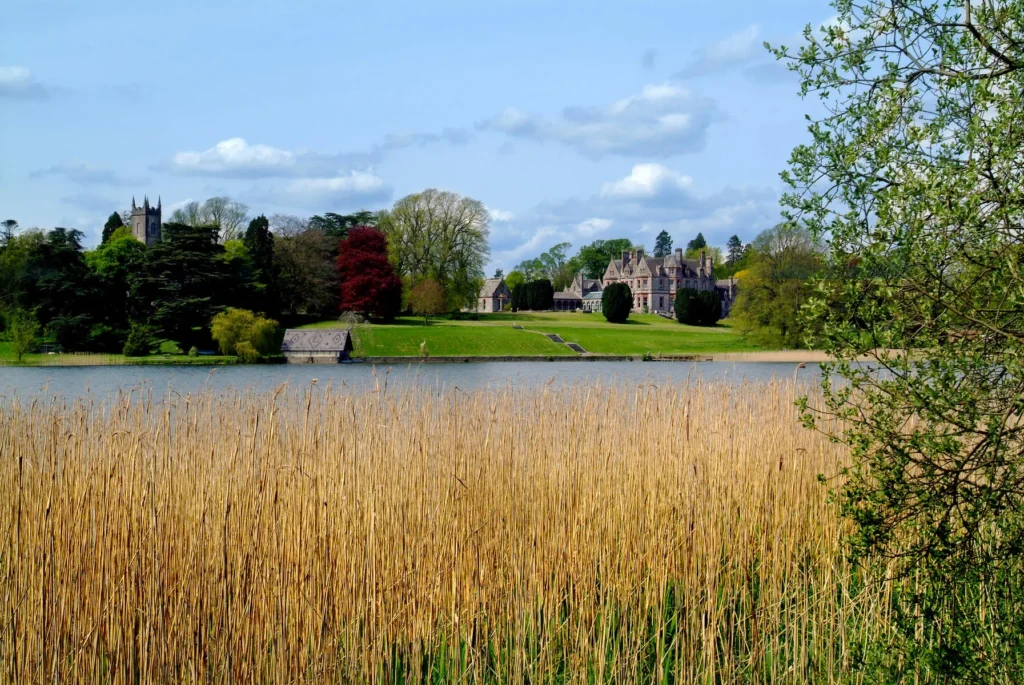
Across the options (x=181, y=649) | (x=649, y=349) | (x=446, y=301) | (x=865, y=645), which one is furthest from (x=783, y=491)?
(x=446, y=301)

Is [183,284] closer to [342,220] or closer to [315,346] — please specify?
[315,346]

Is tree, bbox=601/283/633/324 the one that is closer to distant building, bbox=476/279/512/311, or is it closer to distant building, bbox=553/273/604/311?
distant building, bbox=553/273/604/311

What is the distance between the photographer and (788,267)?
4025 cm

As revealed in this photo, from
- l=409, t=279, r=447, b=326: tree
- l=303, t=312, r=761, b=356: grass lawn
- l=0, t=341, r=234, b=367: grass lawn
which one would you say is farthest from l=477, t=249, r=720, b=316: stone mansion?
l=0, t=341, r=234, b=367: grass lawn

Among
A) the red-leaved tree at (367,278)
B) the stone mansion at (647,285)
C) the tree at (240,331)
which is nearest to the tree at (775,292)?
the red-leaved tree at (367,278)

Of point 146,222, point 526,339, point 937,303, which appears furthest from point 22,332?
→ point 146,222

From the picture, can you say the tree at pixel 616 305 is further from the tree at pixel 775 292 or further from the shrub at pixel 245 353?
the shrub at pixel 245 353

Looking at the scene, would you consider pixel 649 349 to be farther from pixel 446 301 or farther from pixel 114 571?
pixel 114 571

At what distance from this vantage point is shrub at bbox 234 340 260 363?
34469 millimetres

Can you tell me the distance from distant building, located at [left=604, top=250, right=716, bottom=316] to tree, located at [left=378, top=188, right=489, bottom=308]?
96.5 ft

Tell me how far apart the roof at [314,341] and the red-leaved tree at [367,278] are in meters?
13.7

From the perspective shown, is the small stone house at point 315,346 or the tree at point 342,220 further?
the tree at point 342,220

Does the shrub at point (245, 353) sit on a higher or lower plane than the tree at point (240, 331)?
lower

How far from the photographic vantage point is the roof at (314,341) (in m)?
35.9
